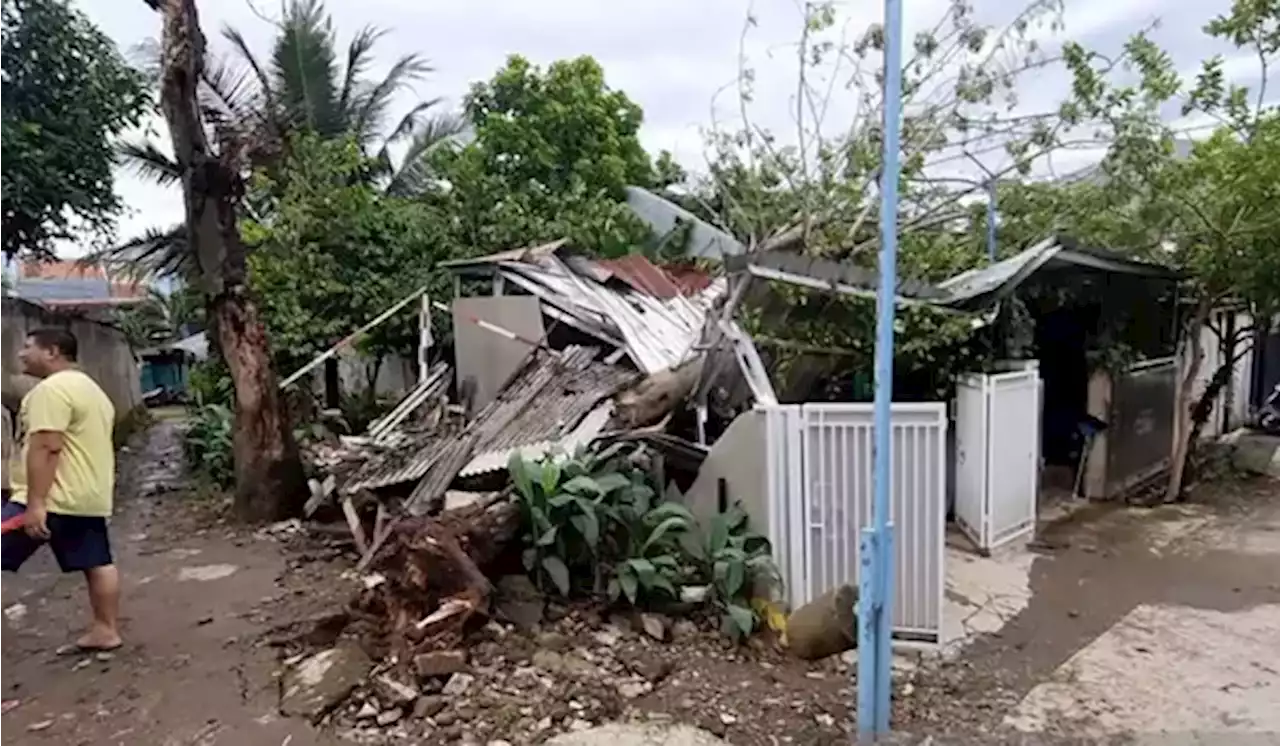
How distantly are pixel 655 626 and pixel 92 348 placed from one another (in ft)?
33.1

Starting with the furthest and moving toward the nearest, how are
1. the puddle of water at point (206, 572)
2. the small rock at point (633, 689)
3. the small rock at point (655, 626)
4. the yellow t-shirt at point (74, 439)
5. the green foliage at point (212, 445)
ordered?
the green foliage at point (212, 445) → the puddle of water at point (206, 572) → the small rock at point (655, 626) → the yellow t-shirt at point (74, 439) → the small rock at point (633, 689)

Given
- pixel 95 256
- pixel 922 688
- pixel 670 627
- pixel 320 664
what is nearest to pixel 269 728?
pixel 320 664

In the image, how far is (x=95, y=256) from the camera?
477 inches

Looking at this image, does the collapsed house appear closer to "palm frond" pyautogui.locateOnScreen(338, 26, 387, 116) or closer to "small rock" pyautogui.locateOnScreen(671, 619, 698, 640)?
"small rock" pyautogui.locateOnScreen(671, 619, 698, 640)

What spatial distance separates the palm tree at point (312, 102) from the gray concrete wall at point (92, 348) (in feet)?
4.53

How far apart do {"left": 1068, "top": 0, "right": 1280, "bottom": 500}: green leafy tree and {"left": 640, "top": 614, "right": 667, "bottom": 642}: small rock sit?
22.3 feet

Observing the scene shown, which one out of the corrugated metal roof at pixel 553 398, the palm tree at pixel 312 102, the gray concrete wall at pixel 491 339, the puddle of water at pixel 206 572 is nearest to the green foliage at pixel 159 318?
the palm tree at pixel 312 102

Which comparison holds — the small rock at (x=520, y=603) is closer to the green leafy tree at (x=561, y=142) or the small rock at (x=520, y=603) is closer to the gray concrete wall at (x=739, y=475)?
the gray concrete wall at (x=739, y=475)

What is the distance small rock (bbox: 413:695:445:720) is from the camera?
388 centimetres

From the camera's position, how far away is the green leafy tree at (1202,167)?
321 inches

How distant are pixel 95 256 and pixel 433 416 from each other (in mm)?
6550

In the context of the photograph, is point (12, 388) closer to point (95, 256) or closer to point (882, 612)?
point (95, 256)

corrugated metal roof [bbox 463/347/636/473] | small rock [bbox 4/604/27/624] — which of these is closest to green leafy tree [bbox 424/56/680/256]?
corrugated metal roof [bbox 463/347/636/473]

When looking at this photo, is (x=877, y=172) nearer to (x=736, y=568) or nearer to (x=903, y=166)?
(x=903, y=166)
